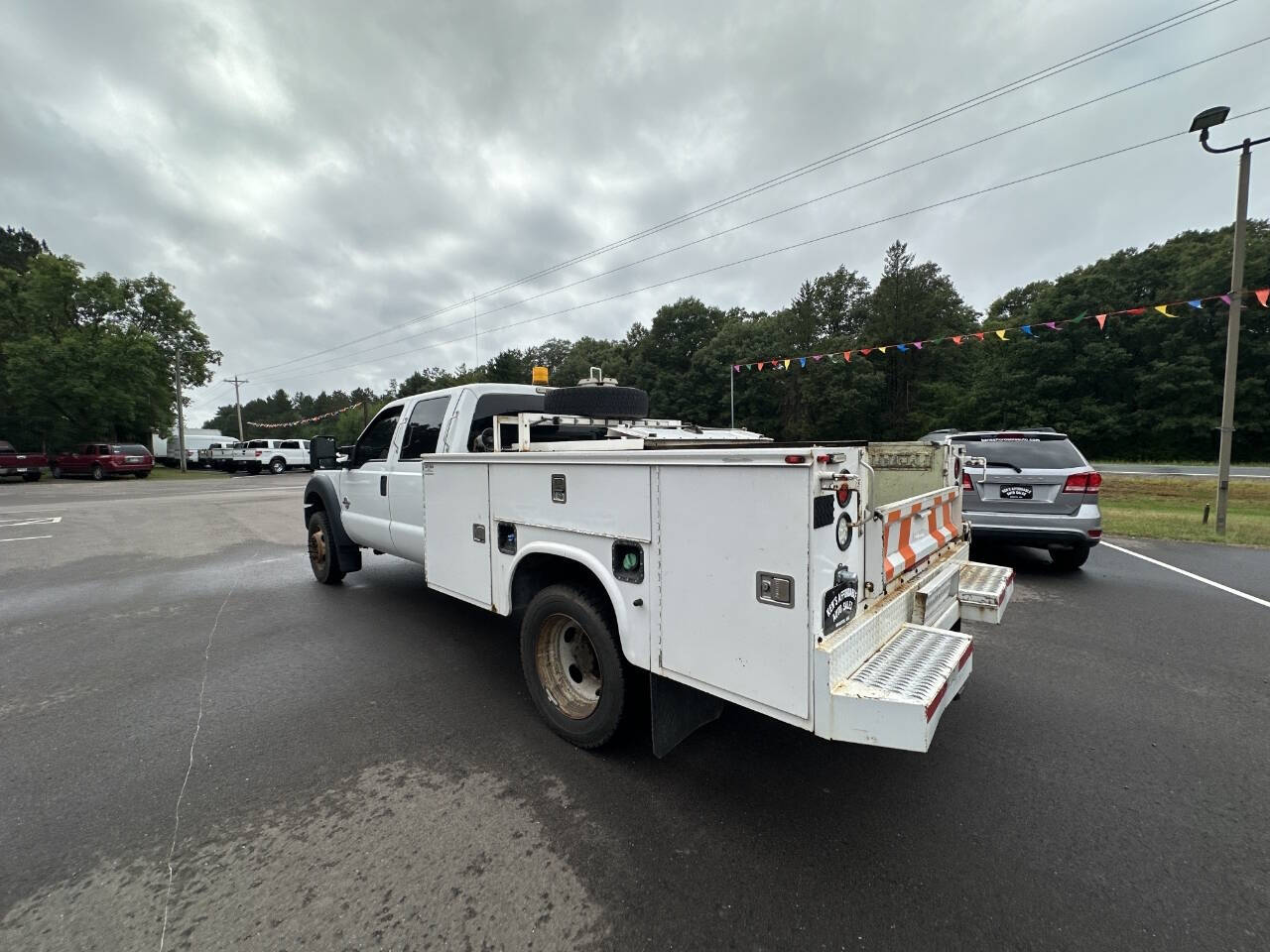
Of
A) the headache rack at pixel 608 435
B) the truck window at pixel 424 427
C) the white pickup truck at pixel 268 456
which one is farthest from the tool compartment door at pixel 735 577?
the white pickup truck at pixel 268 456

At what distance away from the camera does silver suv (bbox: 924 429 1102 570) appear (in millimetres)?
6031

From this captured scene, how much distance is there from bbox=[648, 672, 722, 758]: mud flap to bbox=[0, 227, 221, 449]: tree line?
127 ft

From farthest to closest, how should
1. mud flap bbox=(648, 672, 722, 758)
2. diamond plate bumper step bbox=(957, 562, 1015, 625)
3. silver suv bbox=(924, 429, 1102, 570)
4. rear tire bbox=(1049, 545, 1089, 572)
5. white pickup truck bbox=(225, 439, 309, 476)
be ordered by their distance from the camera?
white pickup truck bbox=(225, 439, 309, 476)
rear tire bbox=(1049, 545, 1089, 572)
silver suv bbox=(924, 429, 1102, 570)
diamond plate bumper step bbox=(957, 562, 1015, 625)
mud flap bbox=(648, 672, 722, 758)

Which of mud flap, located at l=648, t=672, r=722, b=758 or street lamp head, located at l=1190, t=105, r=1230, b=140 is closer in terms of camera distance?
mud flap, located at l=648, t=672, r=722, b=758

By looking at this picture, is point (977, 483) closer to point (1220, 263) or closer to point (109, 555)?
point (109, 555)

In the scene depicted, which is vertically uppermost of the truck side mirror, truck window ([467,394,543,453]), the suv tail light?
truck window ([467,394,543,453])

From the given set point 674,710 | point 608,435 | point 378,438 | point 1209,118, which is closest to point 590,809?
point 674,710

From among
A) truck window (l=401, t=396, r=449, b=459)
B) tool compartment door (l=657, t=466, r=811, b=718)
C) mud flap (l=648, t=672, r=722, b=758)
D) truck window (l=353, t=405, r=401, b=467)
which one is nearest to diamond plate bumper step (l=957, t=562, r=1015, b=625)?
mud flap (l=648, t=672, r=722, b=758)

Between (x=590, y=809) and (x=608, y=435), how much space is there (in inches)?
104

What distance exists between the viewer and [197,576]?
6.91 metres

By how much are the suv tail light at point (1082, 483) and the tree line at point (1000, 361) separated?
25.2 meters

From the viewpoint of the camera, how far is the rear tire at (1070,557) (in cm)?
650

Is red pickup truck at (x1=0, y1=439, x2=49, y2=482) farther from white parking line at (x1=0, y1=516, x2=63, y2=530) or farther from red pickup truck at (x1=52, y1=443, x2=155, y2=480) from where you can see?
white parking line at (x1=0, y1=516, x2=63, y2=530)

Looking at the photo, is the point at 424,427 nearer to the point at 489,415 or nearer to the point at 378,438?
the point at 489,415
